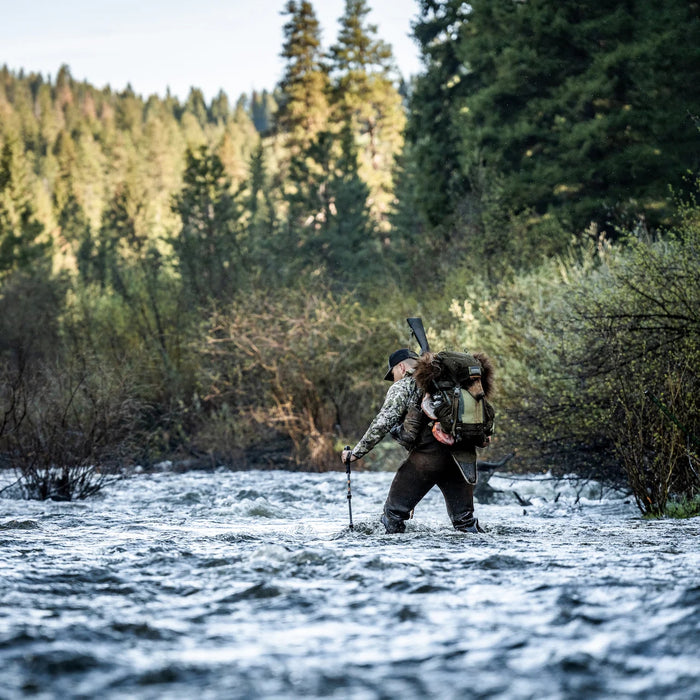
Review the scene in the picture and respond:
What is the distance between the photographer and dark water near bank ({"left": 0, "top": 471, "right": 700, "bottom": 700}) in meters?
3.21

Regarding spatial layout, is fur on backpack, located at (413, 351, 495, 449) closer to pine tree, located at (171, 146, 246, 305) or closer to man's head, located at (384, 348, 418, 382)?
man's head, located at (384, 348, 418, 382)

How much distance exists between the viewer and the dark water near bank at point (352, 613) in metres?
3.21

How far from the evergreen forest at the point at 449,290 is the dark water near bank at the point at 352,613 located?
9.72 feet

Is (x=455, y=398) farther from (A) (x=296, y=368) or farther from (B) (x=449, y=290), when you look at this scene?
(B) (x=449, y=290)

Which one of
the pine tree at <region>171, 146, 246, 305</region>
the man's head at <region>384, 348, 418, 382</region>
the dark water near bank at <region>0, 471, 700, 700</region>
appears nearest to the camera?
the dark water near bank at <region>0, 471, 700, 700</region>

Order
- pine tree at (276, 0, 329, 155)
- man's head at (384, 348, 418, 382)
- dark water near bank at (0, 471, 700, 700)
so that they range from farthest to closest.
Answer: pine tree at (276, 0, 329, 155)
man's head at (384, 348, 418, 382)
dark water near bank at (0, 471, 700, 700)

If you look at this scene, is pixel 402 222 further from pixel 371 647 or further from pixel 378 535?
pixel 371 647

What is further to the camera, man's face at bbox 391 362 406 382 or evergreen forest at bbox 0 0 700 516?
evergreen forest at bbox 0 0 700 516

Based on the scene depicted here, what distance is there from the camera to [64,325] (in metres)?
23.2

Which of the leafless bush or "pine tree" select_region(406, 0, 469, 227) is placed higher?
"pine tree" select_region(406, 0, 469, 227)

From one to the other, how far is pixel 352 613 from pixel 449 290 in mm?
15091

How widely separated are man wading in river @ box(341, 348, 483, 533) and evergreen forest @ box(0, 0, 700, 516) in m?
2.44

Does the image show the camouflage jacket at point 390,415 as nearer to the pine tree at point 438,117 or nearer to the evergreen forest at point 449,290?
the evergreen forest at point 449,290

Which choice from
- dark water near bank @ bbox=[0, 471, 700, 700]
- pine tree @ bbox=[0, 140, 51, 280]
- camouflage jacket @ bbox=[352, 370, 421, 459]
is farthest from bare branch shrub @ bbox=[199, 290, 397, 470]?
pine tree @ bbox=[0, 140, 51, 280]
